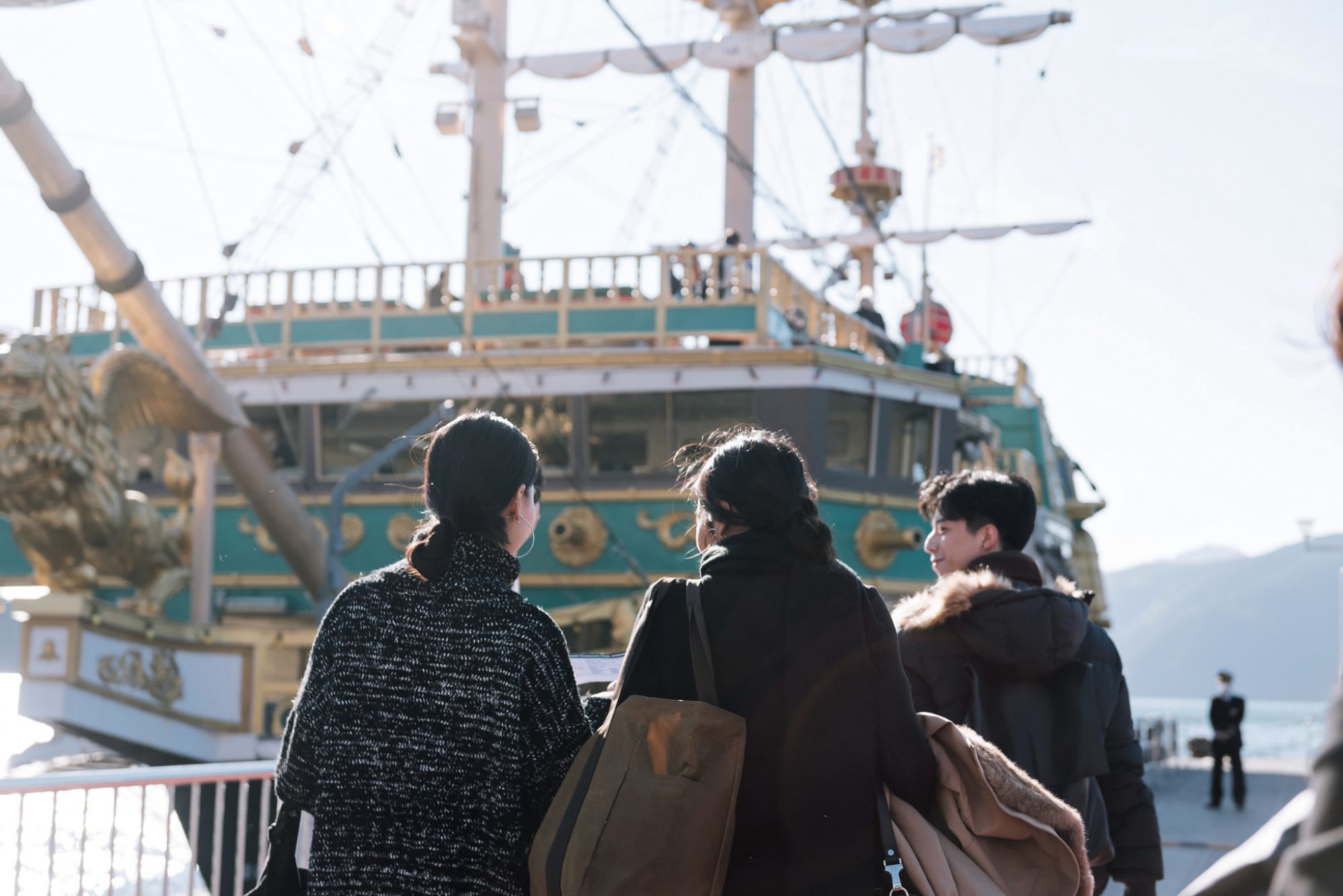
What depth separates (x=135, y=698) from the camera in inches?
401

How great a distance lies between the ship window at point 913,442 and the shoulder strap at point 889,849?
1157 cm

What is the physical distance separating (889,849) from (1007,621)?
2.72ft

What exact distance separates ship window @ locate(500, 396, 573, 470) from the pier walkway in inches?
236

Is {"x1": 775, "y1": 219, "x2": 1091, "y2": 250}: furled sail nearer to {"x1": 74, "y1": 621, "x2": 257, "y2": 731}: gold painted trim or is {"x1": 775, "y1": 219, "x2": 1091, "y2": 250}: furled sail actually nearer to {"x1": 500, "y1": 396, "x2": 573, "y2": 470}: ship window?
{"x1": 500, "y1": 396, "x2": 573, "y2": 470}: ship window

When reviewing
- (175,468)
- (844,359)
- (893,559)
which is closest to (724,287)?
(844,359)

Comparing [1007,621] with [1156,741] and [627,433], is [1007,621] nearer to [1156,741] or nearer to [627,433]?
[627,433]

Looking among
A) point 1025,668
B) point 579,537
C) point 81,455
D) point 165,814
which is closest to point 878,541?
point 579,537

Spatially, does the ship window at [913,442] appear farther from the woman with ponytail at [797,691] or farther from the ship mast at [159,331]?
the woman with ponytail at [797,691]

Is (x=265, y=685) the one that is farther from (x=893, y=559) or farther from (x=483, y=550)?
(x=483, y=550)

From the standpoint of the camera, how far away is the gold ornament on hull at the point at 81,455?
9.61 meters

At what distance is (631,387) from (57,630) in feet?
17.0

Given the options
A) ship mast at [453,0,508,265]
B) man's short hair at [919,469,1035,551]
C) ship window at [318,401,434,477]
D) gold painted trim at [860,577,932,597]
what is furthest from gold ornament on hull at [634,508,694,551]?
man's short hair at [919,469,1035,551]

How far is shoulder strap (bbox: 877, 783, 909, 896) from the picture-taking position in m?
2.13

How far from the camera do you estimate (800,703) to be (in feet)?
7.14
